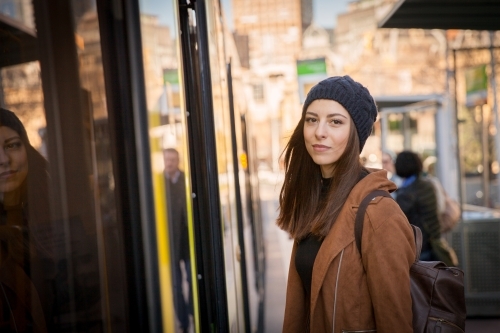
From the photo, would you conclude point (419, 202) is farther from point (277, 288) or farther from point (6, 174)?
point (6, 174)

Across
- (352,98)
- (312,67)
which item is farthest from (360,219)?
(312,67)

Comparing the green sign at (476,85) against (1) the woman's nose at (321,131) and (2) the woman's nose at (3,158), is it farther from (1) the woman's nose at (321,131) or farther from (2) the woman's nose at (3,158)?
(2) the woman's nose at (3,158)

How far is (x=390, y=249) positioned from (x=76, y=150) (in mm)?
998

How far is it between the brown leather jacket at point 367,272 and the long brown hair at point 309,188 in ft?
0.15

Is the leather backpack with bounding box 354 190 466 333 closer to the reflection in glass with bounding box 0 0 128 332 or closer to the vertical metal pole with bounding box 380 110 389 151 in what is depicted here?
the reflection in glass with bounding box 0 0 128 332

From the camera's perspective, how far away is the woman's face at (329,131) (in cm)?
184

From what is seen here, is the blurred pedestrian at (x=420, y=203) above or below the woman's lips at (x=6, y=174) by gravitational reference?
below

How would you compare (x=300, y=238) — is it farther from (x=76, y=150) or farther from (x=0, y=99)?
(x=0, y=99)

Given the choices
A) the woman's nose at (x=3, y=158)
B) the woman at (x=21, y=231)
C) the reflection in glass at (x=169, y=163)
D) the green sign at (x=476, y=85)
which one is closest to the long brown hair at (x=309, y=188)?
the reflection in glass at (x=169, y=163)

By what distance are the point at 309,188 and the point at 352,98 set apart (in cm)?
39

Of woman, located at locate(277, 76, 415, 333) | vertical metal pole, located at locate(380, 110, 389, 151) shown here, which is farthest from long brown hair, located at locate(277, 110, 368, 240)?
vertical metal pole, located at locate(380, 110, 389, 151)

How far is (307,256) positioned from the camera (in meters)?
1.86

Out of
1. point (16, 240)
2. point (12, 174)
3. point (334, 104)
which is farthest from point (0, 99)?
point (334, 104)

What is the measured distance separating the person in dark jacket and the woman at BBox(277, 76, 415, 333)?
271 cm
